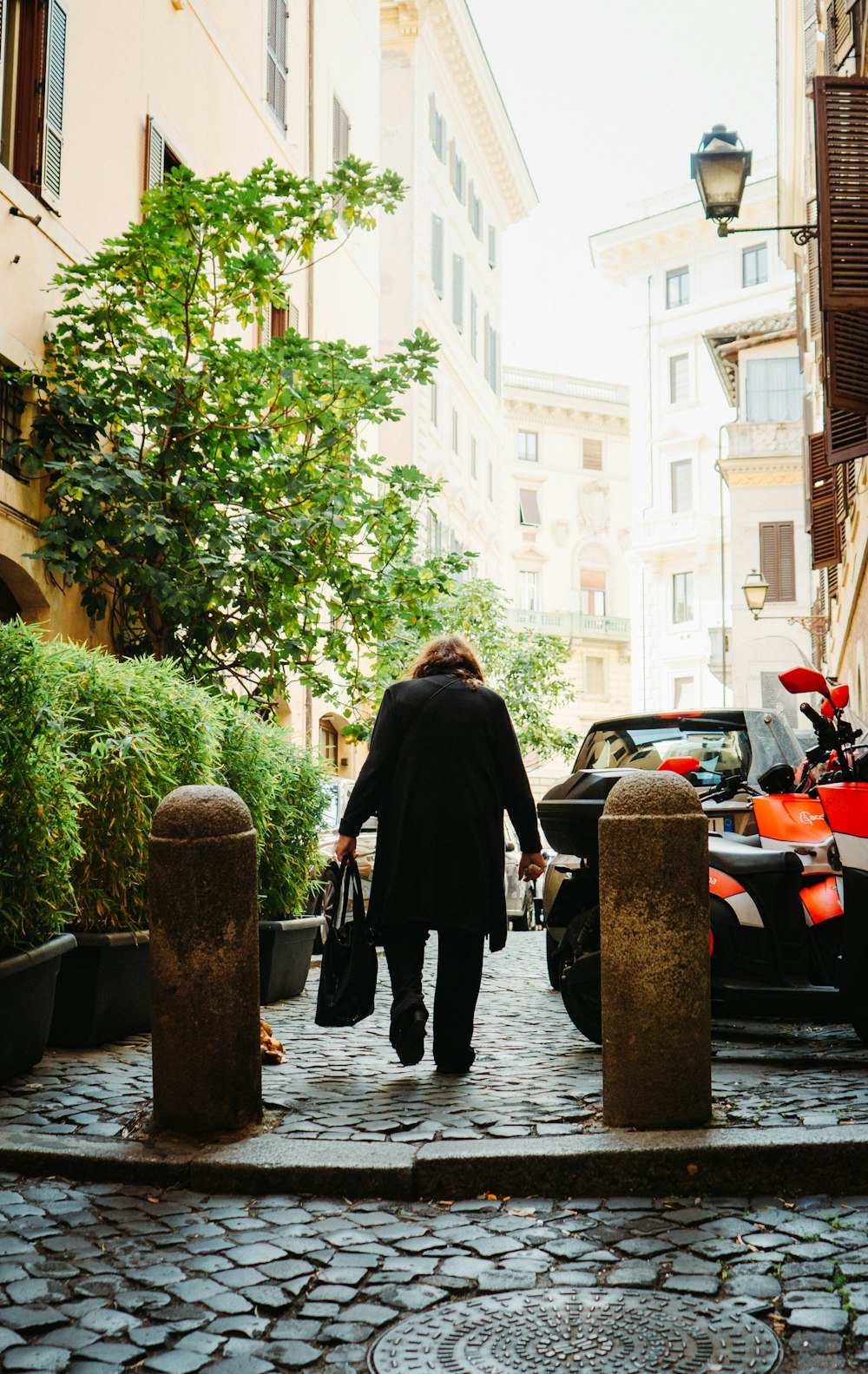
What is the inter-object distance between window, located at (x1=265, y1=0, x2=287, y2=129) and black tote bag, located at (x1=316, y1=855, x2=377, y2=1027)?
14647mm

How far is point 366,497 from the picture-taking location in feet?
37.9

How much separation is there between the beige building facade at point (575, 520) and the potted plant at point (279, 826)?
53.9m

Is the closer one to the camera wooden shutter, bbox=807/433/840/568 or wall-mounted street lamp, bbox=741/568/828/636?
wooden shutter, bbox=807/433/840/568

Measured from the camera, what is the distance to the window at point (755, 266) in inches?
2062

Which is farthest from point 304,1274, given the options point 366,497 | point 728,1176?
point 366,497

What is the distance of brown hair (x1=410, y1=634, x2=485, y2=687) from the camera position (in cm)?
621

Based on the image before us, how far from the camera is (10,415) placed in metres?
10.7

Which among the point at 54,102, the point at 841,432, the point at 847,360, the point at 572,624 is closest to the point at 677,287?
the point at 572,624

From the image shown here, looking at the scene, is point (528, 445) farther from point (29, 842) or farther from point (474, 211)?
point (29, 842)

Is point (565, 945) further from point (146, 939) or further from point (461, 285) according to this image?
point (461, 285)

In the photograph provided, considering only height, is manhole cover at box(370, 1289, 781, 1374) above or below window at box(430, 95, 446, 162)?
below

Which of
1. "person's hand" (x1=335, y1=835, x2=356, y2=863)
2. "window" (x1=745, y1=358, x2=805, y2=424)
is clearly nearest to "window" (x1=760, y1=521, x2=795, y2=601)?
"window" (x1=745, y1=358, x2=805, y2=424)

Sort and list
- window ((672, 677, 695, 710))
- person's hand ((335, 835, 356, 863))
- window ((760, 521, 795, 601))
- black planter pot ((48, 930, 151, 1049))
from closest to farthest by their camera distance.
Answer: person's hand ((335, 835, 356, 863)), black planter pot ((48, 930, 151, 1049)), window ((760, 521, 795, 601)), window ((672, 677, 695, 710))

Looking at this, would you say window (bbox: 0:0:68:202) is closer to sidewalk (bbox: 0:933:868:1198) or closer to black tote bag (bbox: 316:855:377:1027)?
sidewalk (bbox: 0:933:868:1198)
